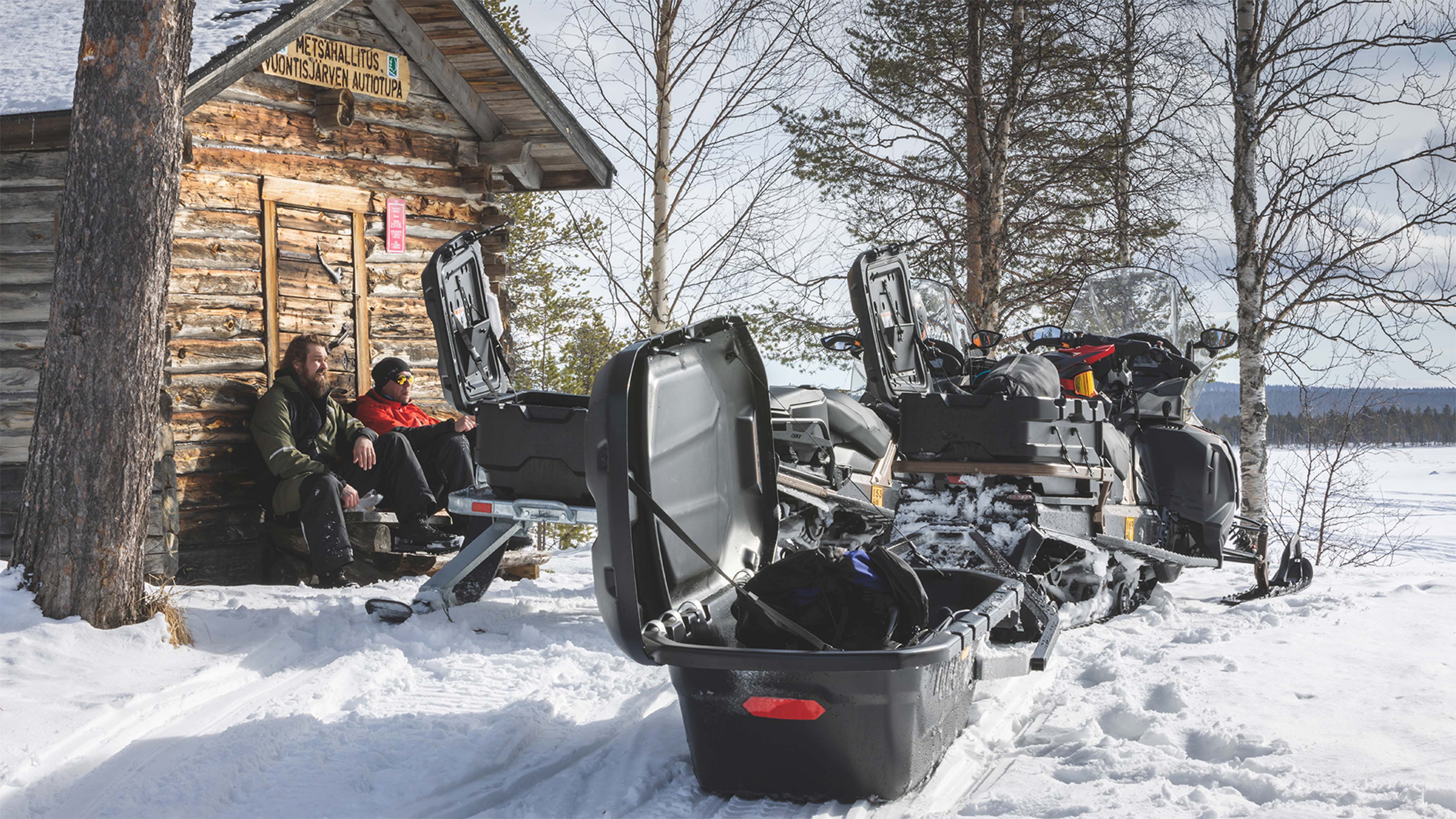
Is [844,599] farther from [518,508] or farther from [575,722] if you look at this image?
[518,508]

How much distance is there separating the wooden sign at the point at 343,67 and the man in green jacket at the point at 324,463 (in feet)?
6.65

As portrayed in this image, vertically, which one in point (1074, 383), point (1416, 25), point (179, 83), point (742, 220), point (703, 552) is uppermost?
point (1416, 25)

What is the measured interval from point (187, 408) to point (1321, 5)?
1094 cm

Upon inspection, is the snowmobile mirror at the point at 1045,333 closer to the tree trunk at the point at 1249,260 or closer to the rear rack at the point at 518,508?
the rear rack at the point at 518,508

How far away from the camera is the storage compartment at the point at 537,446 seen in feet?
17.0

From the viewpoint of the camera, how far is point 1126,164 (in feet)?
43.5

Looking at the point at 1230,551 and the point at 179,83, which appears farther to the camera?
the point at 1230,551

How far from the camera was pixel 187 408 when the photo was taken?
23.2ft

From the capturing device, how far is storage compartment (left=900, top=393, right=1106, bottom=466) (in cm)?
527

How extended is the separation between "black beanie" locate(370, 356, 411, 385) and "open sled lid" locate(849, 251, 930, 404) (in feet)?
10.9

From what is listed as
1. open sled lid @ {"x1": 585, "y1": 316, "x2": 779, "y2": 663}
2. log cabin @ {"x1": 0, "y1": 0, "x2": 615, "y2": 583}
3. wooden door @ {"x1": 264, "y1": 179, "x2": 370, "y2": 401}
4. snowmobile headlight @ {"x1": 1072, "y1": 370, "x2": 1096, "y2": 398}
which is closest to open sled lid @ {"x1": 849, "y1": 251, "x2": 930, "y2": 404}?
snowmobile headlight @ {"x1": 1072, "y1": 370, "x2": 1096, "y2": 398}

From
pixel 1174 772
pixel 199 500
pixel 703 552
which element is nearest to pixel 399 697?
pixel 703 552

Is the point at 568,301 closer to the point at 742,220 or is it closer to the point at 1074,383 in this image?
the point at 742,220

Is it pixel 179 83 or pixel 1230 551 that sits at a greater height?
pixel 179 83
